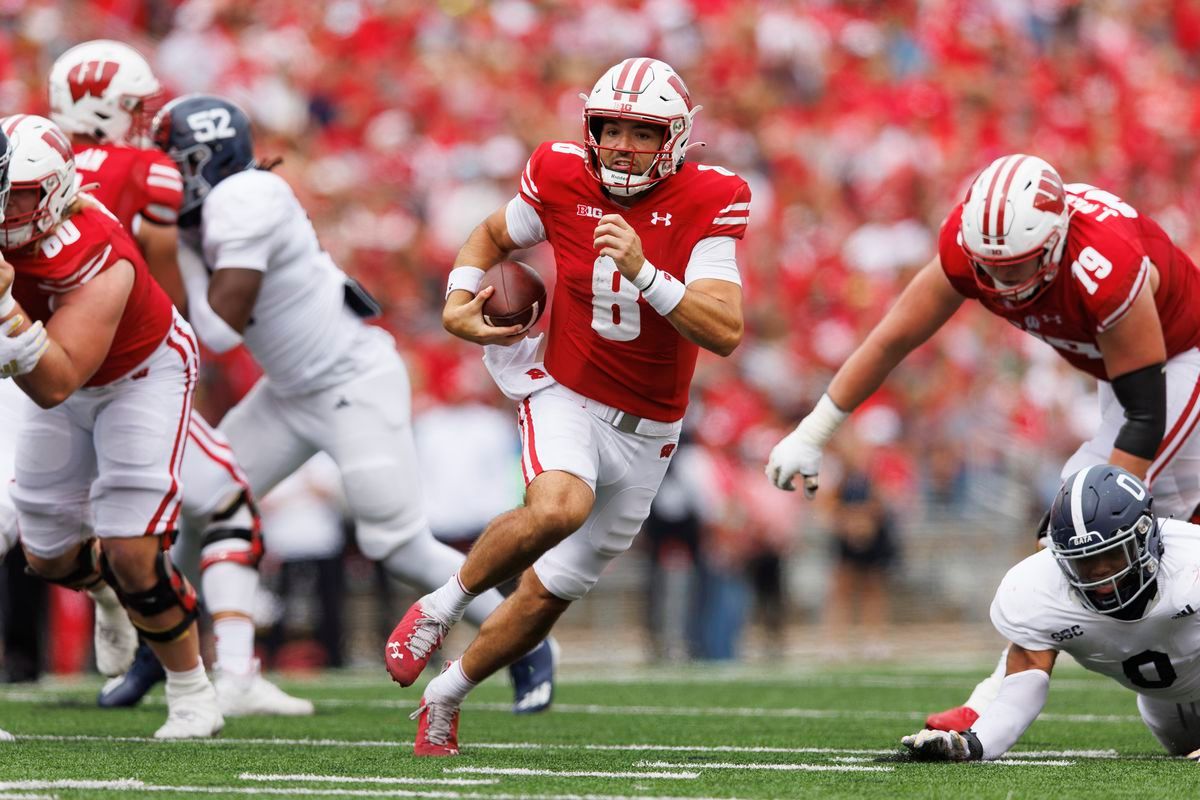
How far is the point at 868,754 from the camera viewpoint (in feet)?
16.8

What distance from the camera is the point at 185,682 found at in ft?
18.2

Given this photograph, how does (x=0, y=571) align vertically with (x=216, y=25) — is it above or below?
below

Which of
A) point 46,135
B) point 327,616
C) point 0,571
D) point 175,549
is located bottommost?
point 327,616

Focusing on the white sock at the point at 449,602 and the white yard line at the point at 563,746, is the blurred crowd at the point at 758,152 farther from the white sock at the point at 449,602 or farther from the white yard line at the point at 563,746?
the white sock at the point at 449,602

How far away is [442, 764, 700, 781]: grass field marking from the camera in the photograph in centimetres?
440

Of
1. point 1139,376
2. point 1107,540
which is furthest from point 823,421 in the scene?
point 1107,540

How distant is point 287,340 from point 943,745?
9.96 ft

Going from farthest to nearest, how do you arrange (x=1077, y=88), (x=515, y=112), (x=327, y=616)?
1. (x=1077, y=88)
2. (x=515, y=112)
3. (x=327, y=616)

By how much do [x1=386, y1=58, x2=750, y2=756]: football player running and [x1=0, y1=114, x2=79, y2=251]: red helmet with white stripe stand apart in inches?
43.1

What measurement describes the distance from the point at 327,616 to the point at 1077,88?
9.65 metres

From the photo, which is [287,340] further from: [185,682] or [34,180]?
[34,180]

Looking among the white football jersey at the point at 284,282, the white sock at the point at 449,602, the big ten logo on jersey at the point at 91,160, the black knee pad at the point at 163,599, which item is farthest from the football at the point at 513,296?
the big ten logo on jersey at the point at 91,160

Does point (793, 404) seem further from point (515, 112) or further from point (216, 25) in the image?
point (216, 25)

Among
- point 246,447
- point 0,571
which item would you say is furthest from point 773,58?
point 246,447
